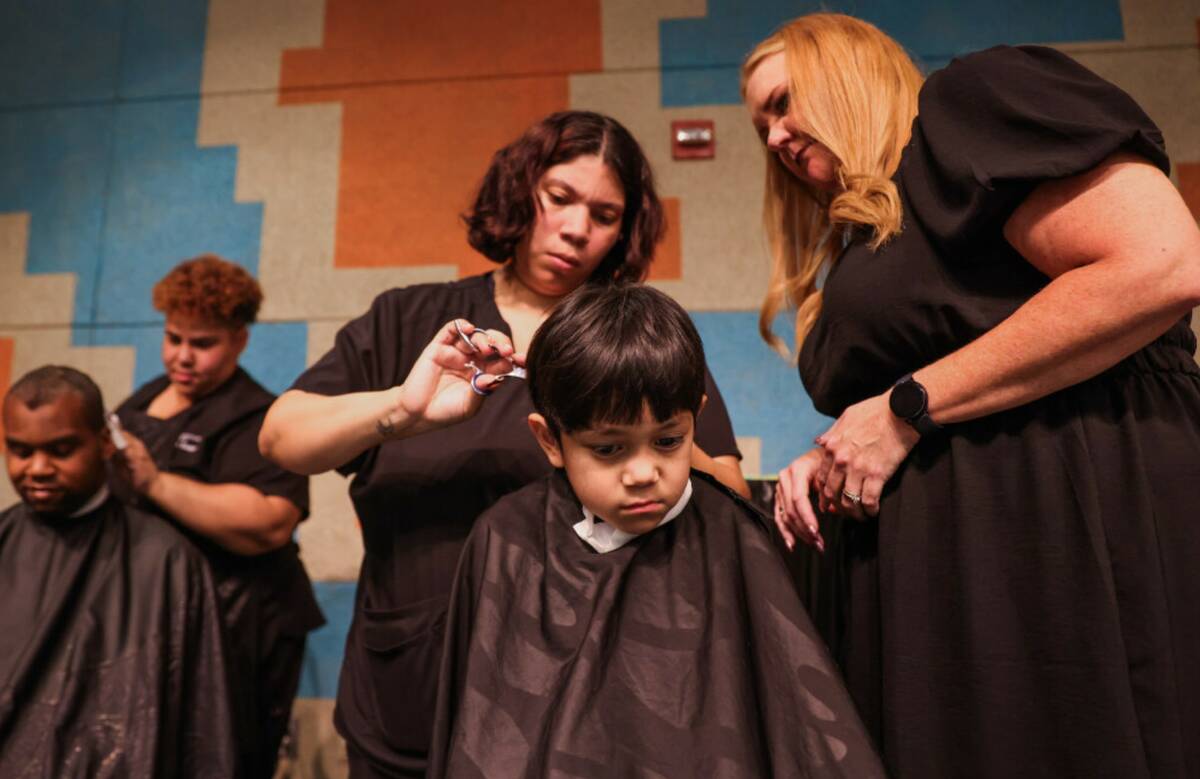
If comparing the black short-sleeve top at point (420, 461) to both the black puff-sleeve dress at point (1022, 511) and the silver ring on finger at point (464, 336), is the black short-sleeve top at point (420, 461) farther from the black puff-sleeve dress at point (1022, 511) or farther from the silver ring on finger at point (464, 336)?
the black puff-sleeve dress at point (1022, 511)

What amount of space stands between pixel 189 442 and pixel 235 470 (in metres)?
0.16

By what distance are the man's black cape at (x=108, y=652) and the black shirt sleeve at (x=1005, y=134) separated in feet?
5.72

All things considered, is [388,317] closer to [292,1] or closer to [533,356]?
[533,356]

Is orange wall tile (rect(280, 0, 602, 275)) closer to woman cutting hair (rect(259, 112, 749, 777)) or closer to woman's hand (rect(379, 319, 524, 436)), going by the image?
woman cutting hair (rect(259, 112, 749, 777))

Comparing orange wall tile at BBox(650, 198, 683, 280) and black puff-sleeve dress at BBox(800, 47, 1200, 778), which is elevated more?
orange wall tile at BBox(650, 198, 683, 280)

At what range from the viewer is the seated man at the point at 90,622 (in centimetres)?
199

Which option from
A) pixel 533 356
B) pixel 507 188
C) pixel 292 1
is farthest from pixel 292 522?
pixel 292 1

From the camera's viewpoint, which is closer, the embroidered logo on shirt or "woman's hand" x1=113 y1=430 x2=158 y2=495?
"woman's hand" x1=113 y1=430 x2=158 y2=495

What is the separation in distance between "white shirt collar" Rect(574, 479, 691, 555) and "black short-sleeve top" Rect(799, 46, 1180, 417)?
32cm

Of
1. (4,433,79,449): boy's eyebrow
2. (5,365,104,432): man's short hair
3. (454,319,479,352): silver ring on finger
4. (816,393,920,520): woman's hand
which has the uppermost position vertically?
(5,365,104,432): man's short hair

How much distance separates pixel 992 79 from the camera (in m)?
1.31

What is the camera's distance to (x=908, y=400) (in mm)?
1328

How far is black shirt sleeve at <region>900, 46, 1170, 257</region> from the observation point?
121cm

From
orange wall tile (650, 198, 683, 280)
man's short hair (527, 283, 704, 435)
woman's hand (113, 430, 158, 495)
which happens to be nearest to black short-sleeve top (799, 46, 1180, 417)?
man's short hair (527, 283, 704, 435)
